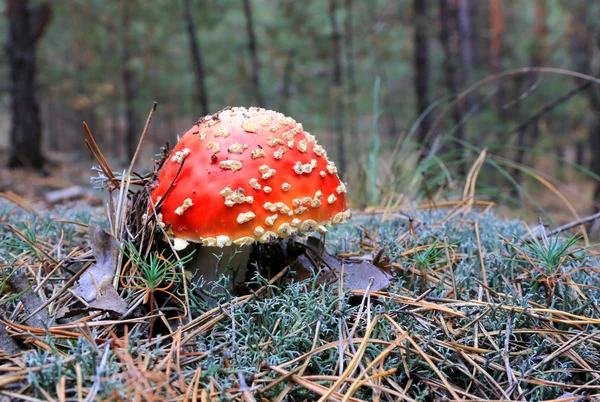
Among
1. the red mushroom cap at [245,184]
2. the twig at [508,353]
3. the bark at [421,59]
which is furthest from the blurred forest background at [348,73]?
the twig at [508,353]

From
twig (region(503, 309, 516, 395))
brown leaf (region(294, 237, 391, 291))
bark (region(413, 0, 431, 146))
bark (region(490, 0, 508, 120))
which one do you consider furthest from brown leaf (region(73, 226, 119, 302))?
bark (region(490, 0, 508, 120))

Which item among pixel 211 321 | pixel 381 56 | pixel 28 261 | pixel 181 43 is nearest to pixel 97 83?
pixel 181 43

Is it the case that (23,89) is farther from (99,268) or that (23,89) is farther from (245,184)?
(245,184)

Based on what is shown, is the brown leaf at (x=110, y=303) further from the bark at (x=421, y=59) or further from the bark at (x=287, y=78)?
the bark at (x=287, y=78)

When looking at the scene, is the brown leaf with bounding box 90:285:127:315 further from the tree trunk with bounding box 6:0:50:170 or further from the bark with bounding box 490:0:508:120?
the bark with bounding box 490:0:508:120

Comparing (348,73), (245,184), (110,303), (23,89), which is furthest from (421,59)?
(23,89)

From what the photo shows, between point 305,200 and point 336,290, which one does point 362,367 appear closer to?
point 336,290
